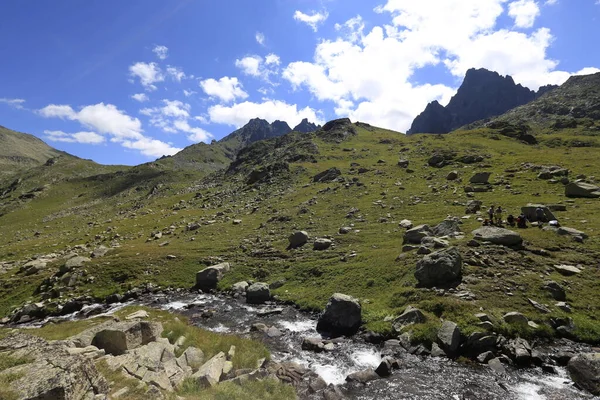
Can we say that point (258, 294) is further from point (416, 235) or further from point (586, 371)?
point (586, 371)

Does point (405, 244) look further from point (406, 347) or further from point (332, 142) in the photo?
point (332, 142)

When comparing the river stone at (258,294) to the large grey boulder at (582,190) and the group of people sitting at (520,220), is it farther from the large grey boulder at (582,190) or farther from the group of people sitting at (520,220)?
the large grey boulder at (582,190)

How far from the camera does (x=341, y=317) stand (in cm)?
2553

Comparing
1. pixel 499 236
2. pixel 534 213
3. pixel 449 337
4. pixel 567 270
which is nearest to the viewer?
pixel 449 337

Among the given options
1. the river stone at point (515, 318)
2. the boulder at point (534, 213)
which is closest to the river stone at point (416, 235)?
the boulder at point (534, 213)

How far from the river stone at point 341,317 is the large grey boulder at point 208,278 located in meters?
17.7

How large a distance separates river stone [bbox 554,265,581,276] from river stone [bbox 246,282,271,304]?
87.3 feet

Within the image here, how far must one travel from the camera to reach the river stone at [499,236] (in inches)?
1209

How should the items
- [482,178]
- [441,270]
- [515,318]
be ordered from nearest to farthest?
1. [515,318]
2. [441,270]
3. [482,178]

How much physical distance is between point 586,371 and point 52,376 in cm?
2538

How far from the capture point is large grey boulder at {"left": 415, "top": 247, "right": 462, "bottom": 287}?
26984 millimetres

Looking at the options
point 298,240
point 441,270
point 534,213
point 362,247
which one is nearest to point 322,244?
point 298,240

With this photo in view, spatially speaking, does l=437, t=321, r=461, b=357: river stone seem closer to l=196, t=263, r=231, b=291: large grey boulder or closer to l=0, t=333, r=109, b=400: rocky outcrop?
l=0, t=333, r=109, b=400: rocky outcrop

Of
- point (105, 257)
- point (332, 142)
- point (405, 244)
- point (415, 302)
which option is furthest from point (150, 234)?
point (332, 142)
